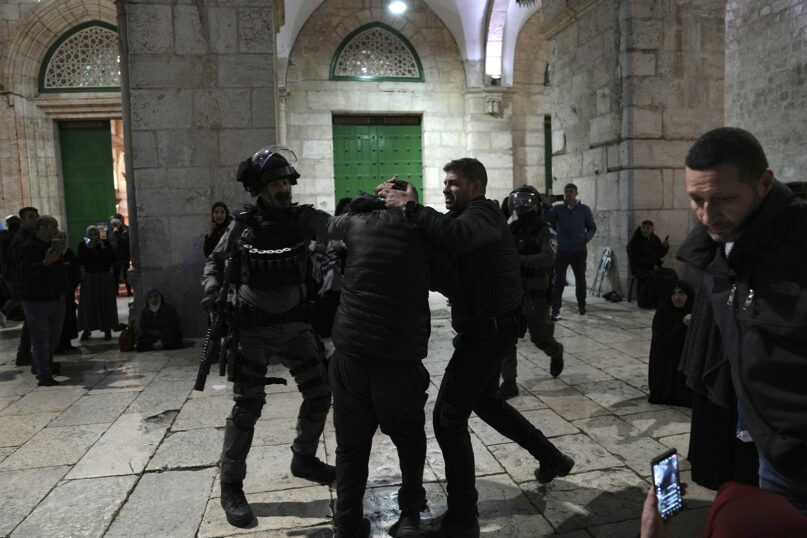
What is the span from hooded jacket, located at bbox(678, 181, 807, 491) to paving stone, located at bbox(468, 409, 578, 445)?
2559 millimetres

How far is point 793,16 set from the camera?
1248 centimetres

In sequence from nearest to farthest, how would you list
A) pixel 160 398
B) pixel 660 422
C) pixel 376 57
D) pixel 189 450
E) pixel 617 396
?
pixel 189 450
pixel 660 422
pixel 617 396
pixel 160 398
pixel 376 57

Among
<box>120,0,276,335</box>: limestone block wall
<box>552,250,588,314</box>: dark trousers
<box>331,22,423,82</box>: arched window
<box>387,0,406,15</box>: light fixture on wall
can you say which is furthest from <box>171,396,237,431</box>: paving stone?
<box>387,0,406,15</box>: light fixture on wall

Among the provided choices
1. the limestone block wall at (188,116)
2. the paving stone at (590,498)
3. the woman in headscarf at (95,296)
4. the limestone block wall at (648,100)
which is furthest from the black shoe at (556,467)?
the limestone block wall at (648,100)

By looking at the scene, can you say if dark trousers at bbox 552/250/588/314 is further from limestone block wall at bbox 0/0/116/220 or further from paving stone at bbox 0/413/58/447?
limestone block wall at bbox 0/0/116/220

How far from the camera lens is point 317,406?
10.2ft

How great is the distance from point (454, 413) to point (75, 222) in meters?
12.3

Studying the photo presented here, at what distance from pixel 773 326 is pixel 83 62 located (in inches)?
540

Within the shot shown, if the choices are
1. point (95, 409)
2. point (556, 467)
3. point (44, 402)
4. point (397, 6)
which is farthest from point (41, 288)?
point (397, 6)

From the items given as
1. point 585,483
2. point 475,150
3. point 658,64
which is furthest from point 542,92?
point 585,483

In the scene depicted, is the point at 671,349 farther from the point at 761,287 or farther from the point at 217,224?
the point at 217,224

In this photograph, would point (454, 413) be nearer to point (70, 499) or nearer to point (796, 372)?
point (796, 372)

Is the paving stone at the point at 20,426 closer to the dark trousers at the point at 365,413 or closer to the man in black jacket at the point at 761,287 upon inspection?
the dark trousers at the point at 365,413

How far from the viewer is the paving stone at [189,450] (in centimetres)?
363
